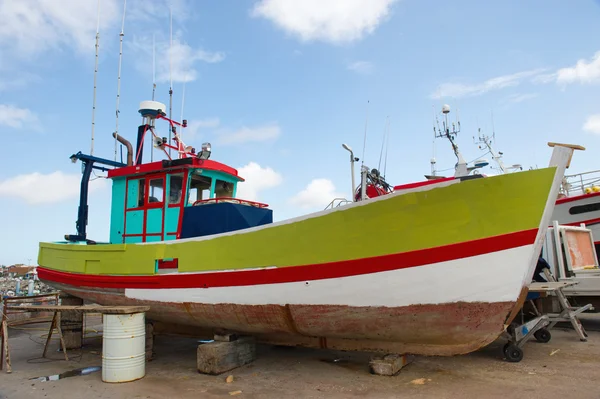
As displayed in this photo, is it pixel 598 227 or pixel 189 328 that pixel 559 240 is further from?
pixel 189 328

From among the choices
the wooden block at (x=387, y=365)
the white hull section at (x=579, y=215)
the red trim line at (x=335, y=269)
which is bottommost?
the wooden block at (x=387, y=365)

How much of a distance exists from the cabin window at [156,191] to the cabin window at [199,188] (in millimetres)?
502

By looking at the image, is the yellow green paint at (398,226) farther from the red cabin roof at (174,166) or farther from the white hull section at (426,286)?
the red cabin roof at (174,166)

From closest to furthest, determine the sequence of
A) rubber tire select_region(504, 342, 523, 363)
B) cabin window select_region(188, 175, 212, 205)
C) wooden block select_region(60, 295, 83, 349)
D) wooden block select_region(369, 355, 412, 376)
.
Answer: wooden block select_region(369, 355, 412, 376) < rubber tire select_region(504, 342, 523, 363) < cabin window select_region(188, 175, 212, 205) < wooden block select_region(60, 295, 83, 349)

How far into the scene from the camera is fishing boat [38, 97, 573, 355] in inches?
152

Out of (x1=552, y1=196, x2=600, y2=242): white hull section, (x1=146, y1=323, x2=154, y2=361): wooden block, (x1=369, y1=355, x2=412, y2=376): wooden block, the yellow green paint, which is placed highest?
(x1=552, y1=196, x2=600, y2=242): white hull section

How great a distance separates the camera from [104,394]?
4.23 m

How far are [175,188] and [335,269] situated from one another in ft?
11.2

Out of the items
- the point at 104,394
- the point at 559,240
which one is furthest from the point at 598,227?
the point at 104,394

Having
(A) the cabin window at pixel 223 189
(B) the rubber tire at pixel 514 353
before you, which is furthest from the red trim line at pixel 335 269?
(B) the rubber tire at pixel 514 353

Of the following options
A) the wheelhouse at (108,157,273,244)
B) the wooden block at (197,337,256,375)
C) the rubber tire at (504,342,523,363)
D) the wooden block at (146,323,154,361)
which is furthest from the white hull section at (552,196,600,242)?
the wooden block at (146,323,154,361)

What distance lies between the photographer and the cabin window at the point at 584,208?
1025cm

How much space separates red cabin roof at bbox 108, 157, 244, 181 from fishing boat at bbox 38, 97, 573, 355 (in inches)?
26.5

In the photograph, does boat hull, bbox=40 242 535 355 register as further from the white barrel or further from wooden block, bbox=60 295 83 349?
wooden block, bbox=60 295 83 349
